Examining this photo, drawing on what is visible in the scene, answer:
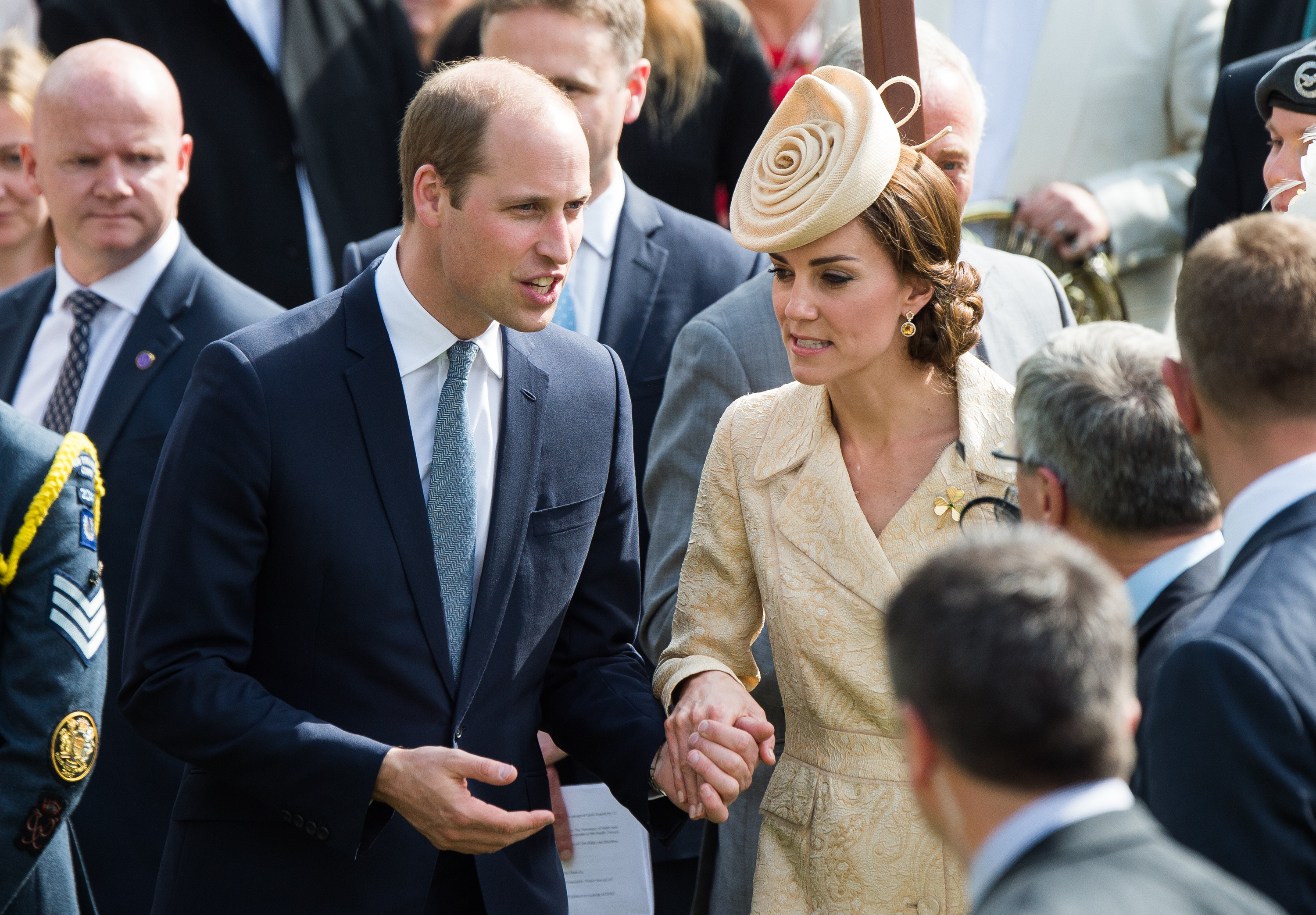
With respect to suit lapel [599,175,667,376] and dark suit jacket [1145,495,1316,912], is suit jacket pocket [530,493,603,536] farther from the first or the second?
dark suit jacket [1145,495,1316,912]

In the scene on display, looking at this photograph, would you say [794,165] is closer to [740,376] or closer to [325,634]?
[740,376]

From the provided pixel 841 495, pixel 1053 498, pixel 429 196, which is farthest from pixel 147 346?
pixel 1053 498

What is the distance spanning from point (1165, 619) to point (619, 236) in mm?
2488

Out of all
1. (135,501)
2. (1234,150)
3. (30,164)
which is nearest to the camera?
(135,501)

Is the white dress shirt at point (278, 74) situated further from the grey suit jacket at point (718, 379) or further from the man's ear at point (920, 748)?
the man's ear at point (920, 748)

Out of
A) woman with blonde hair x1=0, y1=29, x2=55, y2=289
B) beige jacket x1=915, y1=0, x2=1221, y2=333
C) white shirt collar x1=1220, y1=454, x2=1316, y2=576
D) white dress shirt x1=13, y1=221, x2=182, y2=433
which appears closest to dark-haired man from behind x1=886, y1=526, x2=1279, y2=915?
white shirt collar x1=1220, y1=454, x2=1316, y2=576

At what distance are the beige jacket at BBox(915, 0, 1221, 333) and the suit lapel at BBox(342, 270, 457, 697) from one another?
114 inches

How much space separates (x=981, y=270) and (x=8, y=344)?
295 centimetres

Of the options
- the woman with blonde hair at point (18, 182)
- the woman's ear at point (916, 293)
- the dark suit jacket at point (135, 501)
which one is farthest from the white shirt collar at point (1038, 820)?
the woman with blonde hair at point (18, 182)

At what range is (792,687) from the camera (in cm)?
297

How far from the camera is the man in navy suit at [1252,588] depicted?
5.95ft

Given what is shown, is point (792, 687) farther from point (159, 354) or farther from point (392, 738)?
point (159, 354)

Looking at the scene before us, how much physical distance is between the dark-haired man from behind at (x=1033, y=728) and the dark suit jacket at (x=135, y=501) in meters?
2.91

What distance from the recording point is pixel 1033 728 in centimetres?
158
